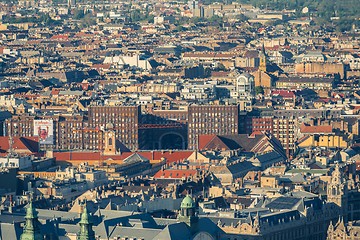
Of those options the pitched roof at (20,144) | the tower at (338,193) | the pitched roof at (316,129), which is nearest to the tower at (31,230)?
the tower at (338,193)

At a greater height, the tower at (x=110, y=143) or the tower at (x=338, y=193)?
the tower at (x=338, y=193)

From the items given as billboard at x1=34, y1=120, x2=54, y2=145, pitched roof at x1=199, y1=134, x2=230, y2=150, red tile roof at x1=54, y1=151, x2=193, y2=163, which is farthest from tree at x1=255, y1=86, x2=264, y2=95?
red tile roof at x1=54, y1=151, x2=193, y2=163

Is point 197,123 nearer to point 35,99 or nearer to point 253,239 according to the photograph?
point 35,99

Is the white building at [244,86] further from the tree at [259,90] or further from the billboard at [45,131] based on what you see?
the billboard at [45,131]

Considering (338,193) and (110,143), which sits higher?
(338,193)

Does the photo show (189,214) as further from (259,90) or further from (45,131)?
(259,90)

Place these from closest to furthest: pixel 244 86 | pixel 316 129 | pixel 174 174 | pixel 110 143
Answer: pixel 174 174, pixel 110 143, pixel 316 129, pixel 244 86

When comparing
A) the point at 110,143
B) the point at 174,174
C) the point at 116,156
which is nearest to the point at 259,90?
the point at 110,143

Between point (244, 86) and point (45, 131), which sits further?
point (244, 86)
